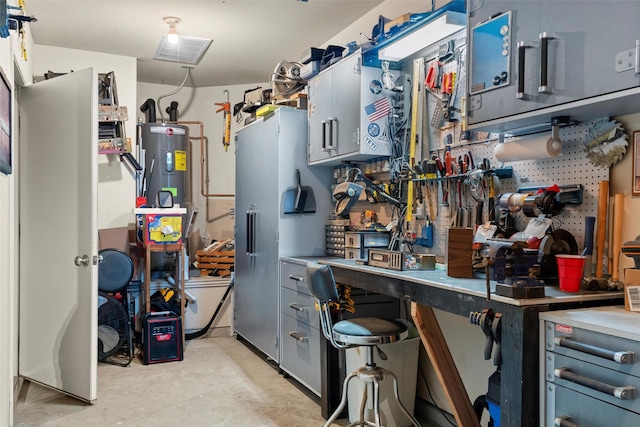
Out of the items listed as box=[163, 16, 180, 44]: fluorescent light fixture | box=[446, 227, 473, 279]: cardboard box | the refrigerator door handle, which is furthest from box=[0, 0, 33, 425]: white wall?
box=[446, 227, 473, 279]: cardboard box

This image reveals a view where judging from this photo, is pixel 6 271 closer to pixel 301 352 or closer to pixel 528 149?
pixel 301 352

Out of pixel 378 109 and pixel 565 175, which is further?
pixel 378 109

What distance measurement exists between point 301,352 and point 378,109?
5.42 feet

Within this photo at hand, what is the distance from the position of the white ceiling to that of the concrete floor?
104 inches

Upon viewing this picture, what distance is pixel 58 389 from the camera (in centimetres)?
332

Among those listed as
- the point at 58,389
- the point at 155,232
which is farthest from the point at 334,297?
the point at 155,232

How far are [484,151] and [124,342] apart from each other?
3214mm

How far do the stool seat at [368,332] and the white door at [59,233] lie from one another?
1.67m

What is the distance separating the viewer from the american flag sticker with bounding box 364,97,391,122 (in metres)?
3.06

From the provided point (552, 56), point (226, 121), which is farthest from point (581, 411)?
point (226, 121)

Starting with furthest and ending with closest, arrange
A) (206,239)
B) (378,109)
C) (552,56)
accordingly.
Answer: (206,239), (378,109), (552,56)

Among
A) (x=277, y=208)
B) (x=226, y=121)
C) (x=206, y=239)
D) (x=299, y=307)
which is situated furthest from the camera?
(x=226, y=121)

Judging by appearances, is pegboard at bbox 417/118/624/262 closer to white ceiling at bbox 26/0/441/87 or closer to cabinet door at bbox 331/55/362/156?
cabinet door at bbox 331/55/362/156

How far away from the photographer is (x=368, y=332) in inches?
92.4
